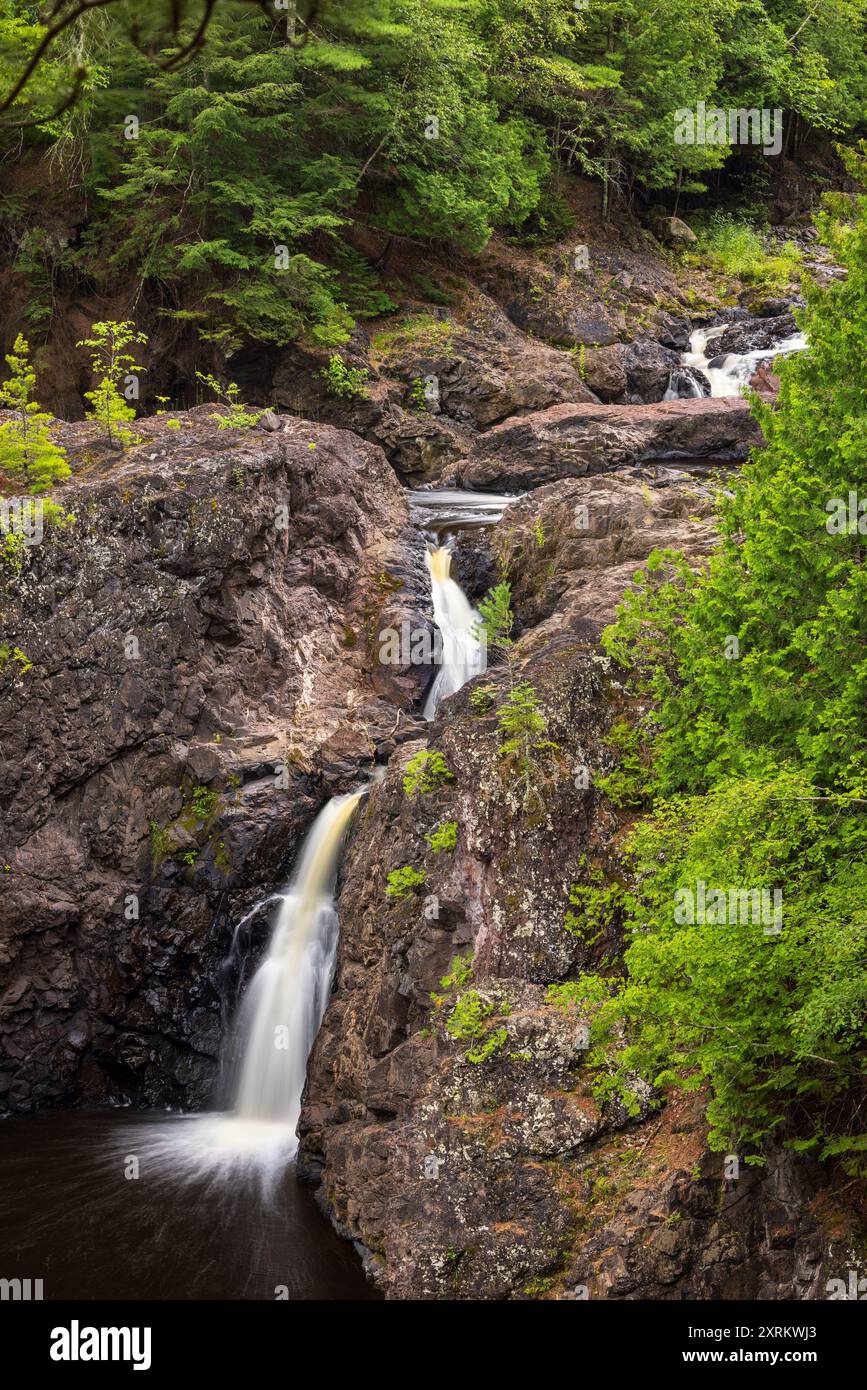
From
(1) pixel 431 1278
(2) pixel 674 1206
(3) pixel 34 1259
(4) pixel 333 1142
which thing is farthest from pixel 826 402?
(3) pixel 34 1259

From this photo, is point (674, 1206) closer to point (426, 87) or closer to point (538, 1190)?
point (538, 1190)

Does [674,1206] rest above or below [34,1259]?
above

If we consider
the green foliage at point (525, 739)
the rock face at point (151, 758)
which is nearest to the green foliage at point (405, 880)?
the green foliage at point (525, 739)

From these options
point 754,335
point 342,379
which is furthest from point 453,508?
point 754,335

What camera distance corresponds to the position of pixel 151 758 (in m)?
13.3

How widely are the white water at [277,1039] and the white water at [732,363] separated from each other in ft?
46.8

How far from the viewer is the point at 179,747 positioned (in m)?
A: 13.3

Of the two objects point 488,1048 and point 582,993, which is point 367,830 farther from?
point 582,993

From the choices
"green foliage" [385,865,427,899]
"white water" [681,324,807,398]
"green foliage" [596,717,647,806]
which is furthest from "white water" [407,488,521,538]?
"green foliage" [385,865,427,899]

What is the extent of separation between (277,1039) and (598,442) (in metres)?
11.6

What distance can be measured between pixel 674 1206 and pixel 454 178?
2144 centimetres

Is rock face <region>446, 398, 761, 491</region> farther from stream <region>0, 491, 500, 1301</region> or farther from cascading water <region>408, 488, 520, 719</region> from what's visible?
stream <region>0, 491, 500, 1301</region>

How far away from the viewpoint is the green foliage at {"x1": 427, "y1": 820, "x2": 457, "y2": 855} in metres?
9.77

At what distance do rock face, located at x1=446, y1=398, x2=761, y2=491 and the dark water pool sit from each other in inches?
482
